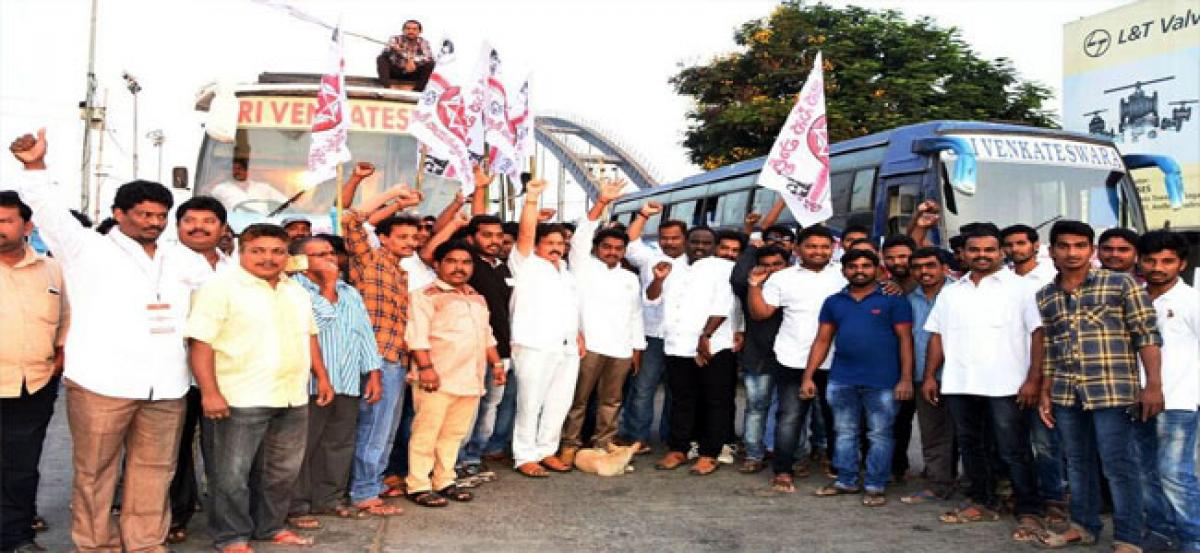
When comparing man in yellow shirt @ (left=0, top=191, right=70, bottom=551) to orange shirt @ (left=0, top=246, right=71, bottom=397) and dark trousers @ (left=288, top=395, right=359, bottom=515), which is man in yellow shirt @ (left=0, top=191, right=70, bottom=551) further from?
dark trousers @ (left=288, top=395, right=359, bottom=515)

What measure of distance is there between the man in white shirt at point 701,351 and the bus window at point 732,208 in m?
7.73

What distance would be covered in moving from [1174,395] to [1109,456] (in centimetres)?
40

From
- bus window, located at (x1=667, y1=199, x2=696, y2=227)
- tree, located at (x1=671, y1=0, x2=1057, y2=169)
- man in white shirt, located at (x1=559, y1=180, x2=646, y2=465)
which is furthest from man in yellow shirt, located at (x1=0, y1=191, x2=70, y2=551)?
tree, located at (x1=671, y1=0, x2=1057, y2=169)

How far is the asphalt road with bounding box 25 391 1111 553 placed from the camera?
5.19 m

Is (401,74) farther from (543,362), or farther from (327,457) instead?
(327,457)

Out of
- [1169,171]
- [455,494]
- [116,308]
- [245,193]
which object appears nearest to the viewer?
[116,308]

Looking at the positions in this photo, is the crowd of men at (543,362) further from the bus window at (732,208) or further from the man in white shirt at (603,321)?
the bus window at (732,208)

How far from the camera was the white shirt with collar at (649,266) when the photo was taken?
763cm

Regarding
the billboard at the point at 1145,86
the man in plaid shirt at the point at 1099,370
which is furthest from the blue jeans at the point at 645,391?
the billboard at the point at 1145,86

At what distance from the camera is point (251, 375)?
4.72 m

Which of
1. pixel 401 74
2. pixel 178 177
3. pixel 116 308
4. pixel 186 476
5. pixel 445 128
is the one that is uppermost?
pixel 401 74

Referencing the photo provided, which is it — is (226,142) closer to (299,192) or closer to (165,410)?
(299,192)

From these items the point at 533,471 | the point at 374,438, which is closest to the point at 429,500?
the point at 374,438

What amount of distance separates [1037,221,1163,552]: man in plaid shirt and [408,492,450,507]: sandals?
325 centimetres
